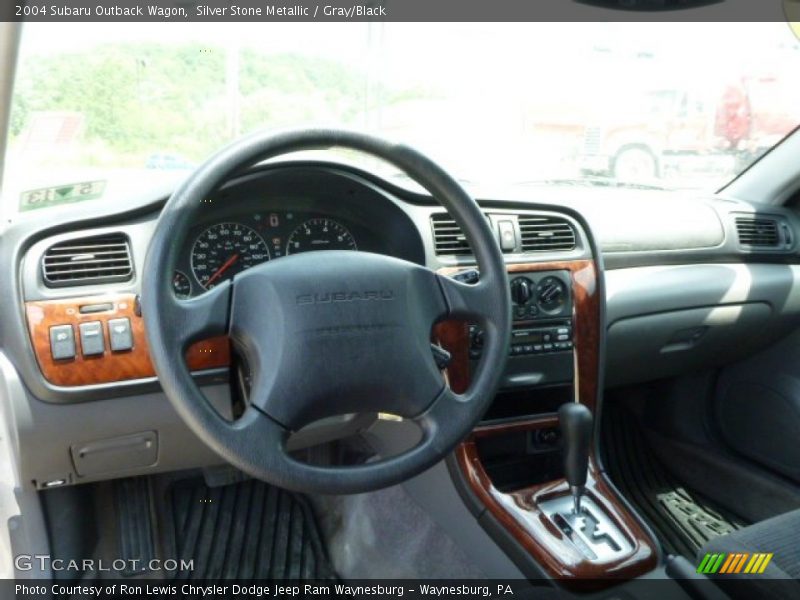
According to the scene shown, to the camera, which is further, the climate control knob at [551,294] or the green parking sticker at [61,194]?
the climate control knob at [551,294]

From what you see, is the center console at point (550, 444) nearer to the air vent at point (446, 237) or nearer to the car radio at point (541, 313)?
the car radio at point (541, 313)

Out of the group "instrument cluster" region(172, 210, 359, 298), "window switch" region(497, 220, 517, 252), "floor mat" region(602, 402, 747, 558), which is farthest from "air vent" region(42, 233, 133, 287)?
"floor mat" region(602, 402, 747, 558)

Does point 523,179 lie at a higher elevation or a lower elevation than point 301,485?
higher

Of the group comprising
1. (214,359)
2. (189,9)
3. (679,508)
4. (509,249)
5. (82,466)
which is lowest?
(679,508)

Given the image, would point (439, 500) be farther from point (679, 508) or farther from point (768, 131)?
point (768, 131)

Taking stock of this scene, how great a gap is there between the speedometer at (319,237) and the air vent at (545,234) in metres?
0.46

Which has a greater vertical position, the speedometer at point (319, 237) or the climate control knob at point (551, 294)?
the speedometer at point (319, 237)

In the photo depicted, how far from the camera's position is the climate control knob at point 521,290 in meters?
1.91

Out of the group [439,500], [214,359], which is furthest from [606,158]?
Result: [214,359]

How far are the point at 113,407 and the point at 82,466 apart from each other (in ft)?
0.64

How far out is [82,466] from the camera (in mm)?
1729

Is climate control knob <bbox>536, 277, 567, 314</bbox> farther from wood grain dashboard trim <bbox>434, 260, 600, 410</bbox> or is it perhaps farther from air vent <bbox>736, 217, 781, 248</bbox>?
air vent <bbox>736, 217, 781, 248</bbox>

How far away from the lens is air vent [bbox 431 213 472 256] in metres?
1.82

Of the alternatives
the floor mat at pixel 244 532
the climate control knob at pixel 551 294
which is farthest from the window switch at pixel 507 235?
the floor mat at pixel 244 532
